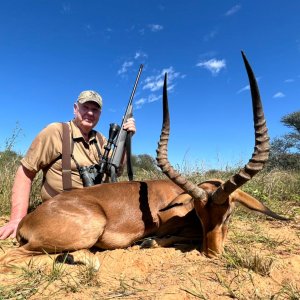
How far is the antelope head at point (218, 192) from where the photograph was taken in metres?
3.75

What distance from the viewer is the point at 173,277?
11.0ft

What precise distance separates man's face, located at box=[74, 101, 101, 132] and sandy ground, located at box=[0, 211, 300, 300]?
2321 mm

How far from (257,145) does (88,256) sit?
6.79 ft

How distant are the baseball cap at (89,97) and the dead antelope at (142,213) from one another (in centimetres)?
169

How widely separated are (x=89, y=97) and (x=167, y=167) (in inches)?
91.6

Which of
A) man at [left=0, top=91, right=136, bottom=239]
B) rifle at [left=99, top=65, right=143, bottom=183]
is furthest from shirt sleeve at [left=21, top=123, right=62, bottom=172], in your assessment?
rifle at [left=99, top=65, right=143, bottom=183]

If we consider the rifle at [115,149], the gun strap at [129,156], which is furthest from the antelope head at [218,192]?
the gun strap at [129,156]

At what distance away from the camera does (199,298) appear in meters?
2.83

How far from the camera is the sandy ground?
295cm

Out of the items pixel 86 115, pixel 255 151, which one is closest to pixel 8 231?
pixel 86 115

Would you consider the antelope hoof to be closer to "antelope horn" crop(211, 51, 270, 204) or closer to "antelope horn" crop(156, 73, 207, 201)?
"antelope horn" crop(156, 73, 207, 201)

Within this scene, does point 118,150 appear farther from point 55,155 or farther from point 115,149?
point 55,155

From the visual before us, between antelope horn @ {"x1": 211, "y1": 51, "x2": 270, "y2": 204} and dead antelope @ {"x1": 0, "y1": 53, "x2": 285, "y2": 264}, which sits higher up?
antelope horn @ {"x1": 211, "y1": 51, "x2": 270, "y2": 204}

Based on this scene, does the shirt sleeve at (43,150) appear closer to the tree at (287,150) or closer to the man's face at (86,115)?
the man's face at (86,115)
